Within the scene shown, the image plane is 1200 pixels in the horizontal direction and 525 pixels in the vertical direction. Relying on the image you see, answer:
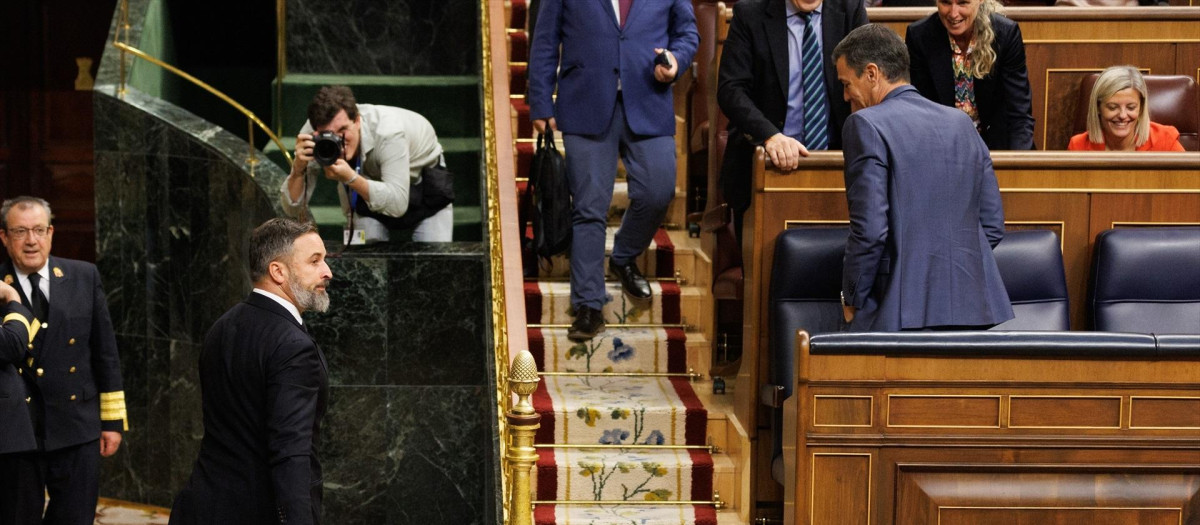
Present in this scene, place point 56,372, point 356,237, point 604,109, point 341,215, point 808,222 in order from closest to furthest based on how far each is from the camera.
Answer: point 808,222 → point 56,372 → point 604,109 → point 356,237 → point 341,215

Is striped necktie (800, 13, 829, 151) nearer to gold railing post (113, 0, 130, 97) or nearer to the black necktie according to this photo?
the black necktie

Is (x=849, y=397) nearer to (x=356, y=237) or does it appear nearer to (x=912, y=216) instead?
(x=912, y=216)

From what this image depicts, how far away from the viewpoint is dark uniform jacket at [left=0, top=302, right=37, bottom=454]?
423 cm

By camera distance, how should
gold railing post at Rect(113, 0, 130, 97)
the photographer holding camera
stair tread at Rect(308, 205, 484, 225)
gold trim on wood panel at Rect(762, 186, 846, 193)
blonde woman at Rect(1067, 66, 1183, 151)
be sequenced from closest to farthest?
1. gold trim on wood panel at Rect(762, 186, 846, 193)
2. blonde woman at Rect(1067, 66, 1183, 151)
3. the photographer holding camera
4. gold railing post at Rect(113, 0, 130, 97)
5. stair tread at Rect(308, 205, 484, 225)

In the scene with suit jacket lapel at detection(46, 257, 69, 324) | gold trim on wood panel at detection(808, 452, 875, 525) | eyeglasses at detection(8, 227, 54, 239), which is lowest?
gold trim on wood panel at detection(808, 452, 875, 525)

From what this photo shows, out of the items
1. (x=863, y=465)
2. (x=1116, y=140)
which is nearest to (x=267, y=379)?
(x=863, y=465)

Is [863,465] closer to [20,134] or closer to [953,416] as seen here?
[953,416]

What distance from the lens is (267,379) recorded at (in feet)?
9.80

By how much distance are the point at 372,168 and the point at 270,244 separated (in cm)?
164

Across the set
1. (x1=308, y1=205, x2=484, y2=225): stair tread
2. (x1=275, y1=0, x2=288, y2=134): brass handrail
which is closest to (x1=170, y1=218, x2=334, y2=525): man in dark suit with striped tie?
(x1=308, y1=205, x2=484, y2=225): stair tread

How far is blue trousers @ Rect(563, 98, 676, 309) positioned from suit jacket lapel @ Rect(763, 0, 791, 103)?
61 centimetres

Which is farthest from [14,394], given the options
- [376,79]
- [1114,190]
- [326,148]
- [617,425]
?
[1114,190]

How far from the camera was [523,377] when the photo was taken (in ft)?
10.5

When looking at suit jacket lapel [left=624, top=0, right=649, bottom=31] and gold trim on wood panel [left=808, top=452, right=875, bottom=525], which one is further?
suit jacket lapel [left=624, top=0, right=649, bottom=31]
